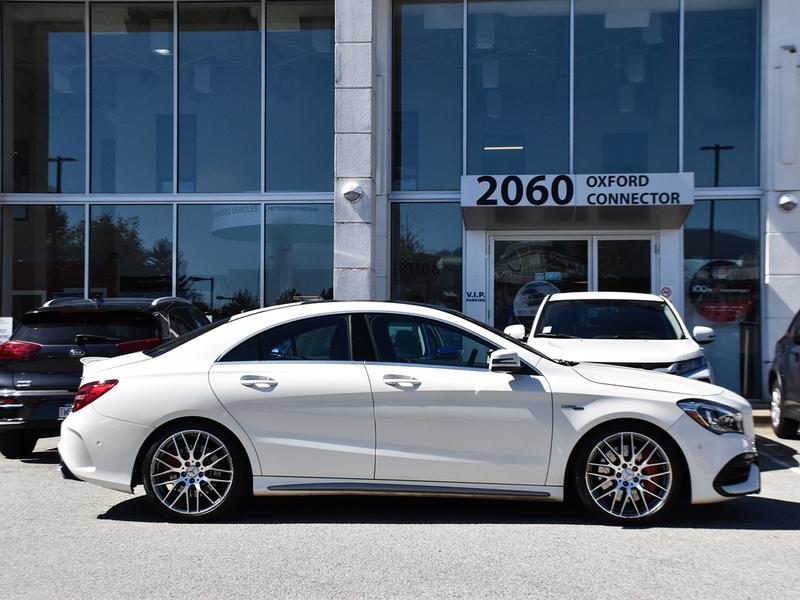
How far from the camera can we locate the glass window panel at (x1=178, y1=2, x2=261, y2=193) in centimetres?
1519

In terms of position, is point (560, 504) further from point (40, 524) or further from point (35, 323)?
point (35, 323)

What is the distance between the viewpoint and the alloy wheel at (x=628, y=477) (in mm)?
5855

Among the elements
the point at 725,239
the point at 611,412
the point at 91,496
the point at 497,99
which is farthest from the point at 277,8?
the point at 611,412

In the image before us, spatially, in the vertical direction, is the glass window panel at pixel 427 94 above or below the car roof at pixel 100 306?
above

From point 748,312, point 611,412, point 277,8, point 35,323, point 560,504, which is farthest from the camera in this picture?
point 277,8

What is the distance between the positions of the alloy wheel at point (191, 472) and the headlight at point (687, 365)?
15.2 feet

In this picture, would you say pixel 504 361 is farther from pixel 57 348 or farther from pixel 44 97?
pixel 44 97

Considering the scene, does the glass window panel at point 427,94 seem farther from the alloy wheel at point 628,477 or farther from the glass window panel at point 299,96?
the alloy wheel at point 628,477

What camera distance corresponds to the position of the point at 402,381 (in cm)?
596

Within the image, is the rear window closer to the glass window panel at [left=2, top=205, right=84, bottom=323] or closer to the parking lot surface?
the parking lot surface

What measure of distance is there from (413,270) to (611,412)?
907 cm

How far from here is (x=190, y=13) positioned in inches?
609

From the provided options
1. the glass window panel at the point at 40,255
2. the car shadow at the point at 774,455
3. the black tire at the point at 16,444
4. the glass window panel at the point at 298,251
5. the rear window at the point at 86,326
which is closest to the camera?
the rear window at the point at 86,326

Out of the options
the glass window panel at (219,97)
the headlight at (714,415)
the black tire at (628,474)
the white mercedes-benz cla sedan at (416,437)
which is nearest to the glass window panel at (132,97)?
the glass window panel at (219,97)
